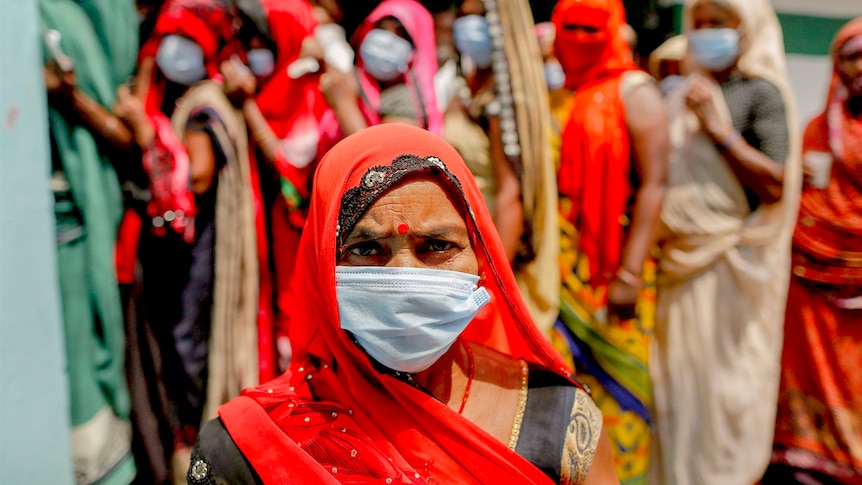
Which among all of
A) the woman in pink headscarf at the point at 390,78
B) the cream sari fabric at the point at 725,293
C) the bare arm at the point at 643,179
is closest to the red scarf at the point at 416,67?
the woman in pink headscarf at the point at 390,78

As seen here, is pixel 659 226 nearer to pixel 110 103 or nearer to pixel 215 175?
pixel 215 175

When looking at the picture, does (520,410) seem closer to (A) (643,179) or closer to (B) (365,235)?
(B) (365,235)

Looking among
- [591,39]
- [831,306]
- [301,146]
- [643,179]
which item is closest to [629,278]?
[643,179]

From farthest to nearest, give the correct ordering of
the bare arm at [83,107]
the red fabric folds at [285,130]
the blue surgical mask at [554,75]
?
the blue surgical mask at [554,75], the red fabric folds at [285,130], the bare arm at [83,107]

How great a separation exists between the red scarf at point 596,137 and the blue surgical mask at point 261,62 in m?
1.26

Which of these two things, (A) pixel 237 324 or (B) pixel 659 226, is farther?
(B) pixel 659 226

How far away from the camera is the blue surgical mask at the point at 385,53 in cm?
299

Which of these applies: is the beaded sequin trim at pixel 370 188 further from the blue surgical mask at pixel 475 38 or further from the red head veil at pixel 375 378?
the blue surgical mask at pixel 475 38

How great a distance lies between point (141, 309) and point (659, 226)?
85.5 inches

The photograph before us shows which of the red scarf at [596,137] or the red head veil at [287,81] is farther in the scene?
the red head veil at [287,81]

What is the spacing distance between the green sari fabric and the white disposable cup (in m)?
3.06

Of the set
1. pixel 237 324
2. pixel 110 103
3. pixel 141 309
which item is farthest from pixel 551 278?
pixel 110 103

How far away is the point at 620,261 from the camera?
Answer: 2.95m

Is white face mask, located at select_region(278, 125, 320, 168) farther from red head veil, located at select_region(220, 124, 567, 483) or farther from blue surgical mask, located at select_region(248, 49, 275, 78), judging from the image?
Result: red head veil, located at select_region(220, 124, 567, 483)
